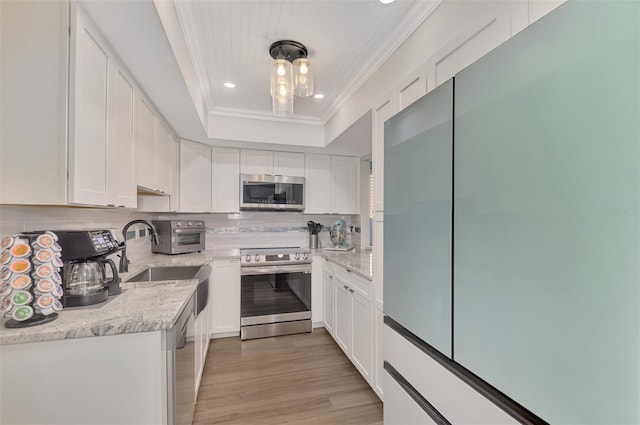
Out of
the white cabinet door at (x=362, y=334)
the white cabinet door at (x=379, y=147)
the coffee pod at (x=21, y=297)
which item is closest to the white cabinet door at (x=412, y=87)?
the white cabinet door at (x=379, y=147)

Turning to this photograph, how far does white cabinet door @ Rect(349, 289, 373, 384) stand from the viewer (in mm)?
2047

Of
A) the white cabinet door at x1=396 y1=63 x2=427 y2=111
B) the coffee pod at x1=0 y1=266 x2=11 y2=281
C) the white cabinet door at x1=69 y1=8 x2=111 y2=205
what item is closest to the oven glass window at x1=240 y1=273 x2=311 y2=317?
the white cabinet door at x1=69 y1=8 x2=111 y2=205

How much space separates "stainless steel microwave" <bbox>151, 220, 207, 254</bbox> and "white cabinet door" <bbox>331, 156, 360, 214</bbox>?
Result: 173 cm

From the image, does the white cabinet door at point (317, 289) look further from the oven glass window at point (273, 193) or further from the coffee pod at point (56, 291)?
the coffee pod at point (56, 291)

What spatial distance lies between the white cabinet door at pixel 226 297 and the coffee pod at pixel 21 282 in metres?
1.93

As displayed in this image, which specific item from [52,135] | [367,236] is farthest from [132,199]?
[367,236]

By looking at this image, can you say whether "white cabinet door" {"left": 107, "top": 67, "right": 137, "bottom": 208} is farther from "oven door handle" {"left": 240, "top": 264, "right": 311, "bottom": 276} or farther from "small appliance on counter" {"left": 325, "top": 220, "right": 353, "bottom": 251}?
"small appliance on counter" {"left": 325, "top": 220, "right": 353, "bottom": 251}

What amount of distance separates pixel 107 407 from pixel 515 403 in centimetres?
144

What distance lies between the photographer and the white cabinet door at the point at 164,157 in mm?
2373

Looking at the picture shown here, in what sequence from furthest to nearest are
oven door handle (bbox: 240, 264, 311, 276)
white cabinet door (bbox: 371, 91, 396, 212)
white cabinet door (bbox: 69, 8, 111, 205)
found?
oven door handle (bbox: 240, 264, 311, 276), white cabinet door (bbox: 371, 91, 396, 212), white cabinet door (bbox: 69, 8, 111, 205)

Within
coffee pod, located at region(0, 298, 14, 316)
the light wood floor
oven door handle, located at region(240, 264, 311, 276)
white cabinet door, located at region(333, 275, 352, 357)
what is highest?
coffee pod, located at region(0, 298, 14, 316)

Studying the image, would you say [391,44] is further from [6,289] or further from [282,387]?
[282,387]

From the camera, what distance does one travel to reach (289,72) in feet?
6.31

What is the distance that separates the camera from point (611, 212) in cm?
52
